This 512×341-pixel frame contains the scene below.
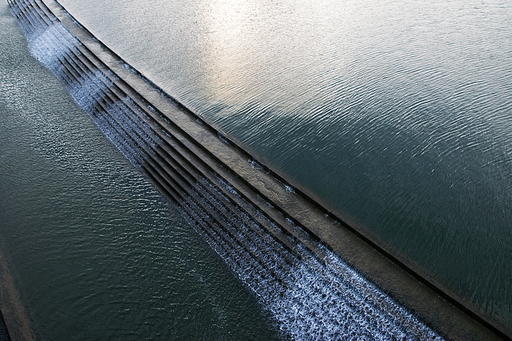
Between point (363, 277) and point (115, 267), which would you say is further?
point (115, 267)

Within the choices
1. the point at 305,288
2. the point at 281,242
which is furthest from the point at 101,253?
the point at 305,288

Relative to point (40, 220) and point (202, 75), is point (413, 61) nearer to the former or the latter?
point (202, 75)

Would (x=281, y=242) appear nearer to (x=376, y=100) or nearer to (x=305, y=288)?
(x=305, y=288)

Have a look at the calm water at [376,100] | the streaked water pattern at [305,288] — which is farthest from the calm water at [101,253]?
the calm water at [376,100]

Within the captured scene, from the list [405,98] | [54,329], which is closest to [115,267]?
[54,329]

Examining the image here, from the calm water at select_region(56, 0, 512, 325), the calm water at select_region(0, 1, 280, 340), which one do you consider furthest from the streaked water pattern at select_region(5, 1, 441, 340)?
the calm water at select_region(56, 0, 512, 325)

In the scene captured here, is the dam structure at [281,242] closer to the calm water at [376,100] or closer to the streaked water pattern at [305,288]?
the streaked water pattern at [305,288]
